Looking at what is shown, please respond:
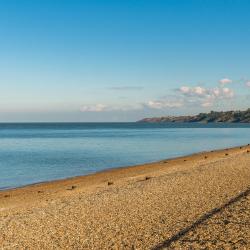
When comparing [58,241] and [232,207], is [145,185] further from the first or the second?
[58,241]

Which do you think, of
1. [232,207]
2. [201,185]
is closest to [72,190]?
[201,185]

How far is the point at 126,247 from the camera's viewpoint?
13.0 metres

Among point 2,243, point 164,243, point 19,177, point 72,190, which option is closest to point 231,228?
point 164,243

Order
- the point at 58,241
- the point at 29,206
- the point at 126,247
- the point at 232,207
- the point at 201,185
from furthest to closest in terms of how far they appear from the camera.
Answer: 1. the point at 201,185
2. the point at 29,206
3. the point at 232,207
4. the point at 58,241
5. the point at 126,247

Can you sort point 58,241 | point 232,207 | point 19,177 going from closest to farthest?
point 58,241 → point 232,207 → point 19,177

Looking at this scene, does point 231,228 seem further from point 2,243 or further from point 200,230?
point 2,243

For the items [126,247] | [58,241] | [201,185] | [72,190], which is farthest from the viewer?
[72,190]

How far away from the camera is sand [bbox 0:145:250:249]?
44.1ft

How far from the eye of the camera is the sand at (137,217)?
13.4 metres

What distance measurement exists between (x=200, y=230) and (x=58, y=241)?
14.4ft

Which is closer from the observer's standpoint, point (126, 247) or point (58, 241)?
point (126, 247)

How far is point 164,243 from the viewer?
1323cm

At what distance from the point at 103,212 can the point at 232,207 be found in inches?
196

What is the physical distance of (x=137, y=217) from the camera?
16734 mm
